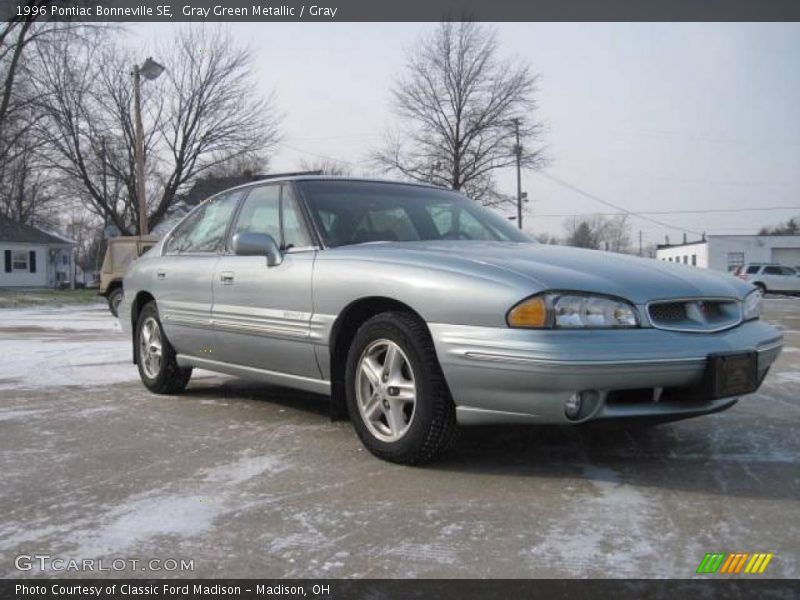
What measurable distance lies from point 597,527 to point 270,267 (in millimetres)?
2354

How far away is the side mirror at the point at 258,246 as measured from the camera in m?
4.05

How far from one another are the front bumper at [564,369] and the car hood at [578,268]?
0.21 m

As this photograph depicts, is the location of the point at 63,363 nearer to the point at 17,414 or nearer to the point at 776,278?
the point at 17,414

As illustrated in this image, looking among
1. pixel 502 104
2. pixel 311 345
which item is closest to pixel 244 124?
pixel 502 104

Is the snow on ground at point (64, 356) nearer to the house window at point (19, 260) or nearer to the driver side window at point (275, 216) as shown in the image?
the driver side window at point (275, 216)

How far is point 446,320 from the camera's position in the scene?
3.20 meters

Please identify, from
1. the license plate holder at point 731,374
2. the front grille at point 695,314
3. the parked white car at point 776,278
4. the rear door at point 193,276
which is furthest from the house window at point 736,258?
the license plate holder at point 731,374

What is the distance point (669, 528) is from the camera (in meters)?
2.66

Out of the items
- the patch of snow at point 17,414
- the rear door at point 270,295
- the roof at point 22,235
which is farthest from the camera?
the roof at point 22,235

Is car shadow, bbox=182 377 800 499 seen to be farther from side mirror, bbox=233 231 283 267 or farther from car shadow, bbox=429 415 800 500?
side mirror, bbox=233 231 283 267

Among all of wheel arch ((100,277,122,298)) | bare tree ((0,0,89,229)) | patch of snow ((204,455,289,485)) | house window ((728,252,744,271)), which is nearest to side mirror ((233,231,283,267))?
patch of snow ((204,455,289,485))

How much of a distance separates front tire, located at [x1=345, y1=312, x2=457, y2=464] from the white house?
133 feet

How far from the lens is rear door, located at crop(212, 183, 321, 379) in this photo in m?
3.98
